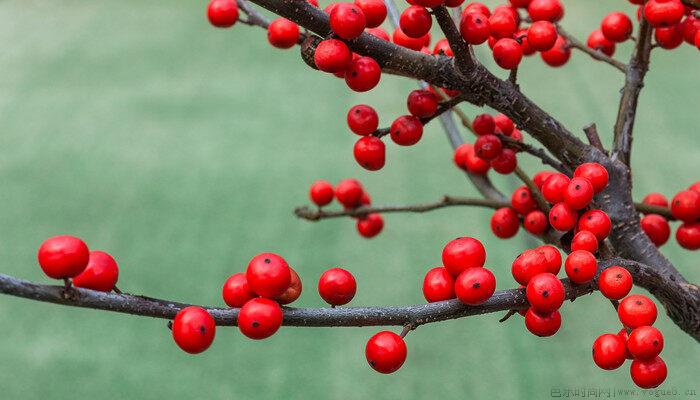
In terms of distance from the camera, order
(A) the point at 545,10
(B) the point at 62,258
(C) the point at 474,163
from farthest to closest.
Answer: (C) the point at 474,163, (A) the point at 545,10, (B) the point at 62,258

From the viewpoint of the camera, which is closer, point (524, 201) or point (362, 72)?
point (362, 72)

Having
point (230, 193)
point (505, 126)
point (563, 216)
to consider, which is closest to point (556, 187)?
point (563, 216)

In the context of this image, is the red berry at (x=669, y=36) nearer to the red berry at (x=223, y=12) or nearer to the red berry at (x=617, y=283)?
the red berry at (x=617, y=283)

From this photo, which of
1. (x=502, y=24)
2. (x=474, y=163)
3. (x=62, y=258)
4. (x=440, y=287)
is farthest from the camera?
(x=474, y=163)

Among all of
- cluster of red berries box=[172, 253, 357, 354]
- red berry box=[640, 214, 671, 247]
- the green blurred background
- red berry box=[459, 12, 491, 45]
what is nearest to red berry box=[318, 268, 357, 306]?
cluster of red berries box=[172, 253, 357, 354]

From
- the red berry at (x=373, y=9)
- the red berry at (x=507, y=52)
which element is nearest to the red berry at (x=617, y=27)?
the red berry at (x=507, y=52)

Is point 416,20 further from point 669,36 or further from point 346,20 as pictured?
point 669,36

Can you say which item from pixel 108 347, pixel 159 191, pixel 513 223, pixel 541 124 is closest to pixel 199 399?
pixel 108 347
